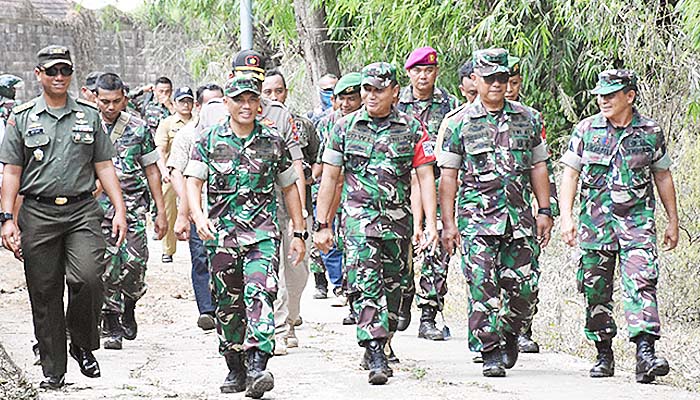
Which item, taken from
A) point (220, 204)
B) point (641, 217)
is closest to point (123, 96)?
point (220, 204)

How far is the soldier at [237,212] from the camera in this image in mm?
8109

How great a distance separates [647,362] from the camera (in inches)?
332

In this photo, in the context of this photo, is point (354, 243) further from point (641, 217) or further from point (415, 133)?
point (641, 217)

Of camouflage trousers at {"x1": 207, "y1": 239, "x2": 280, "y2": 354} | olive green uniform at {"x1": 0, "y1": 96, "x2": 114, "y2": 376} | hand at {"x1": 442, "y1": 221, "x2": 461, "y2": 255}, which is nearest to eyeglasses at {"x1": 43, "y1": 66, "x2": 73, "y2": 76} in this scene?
olive green uniform at {"x1": 0, "y1": 96, "x2": 114, "y2": 376}

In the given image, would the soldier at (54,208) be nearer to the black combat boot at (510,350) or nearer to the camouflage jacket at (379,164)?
the camouflage jacket at (379,164)

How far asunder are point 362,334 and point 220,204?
4.23 feet

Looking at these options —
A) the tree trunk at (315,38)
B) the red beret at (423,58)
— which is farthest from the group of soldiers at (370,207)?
the tree trunk at (315,38)

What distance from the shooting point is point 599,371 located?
8.74 metres

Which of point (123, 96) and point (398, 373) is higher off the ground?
point (123, 96)

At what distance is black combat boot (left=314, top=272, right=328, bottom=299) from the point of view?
13.4 meters

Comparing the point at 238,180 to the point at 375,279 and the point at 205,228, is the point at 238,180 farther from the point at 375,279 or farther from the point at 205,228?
the point at 375,279

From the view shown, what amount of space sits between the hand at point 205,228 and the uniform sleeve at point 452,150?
1700 millimetres

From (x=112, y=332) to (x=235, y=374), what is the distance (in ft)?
8.06

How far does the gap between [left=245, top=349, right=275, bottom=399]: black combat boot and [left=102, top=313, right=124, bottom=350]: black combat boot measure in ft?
8.38
